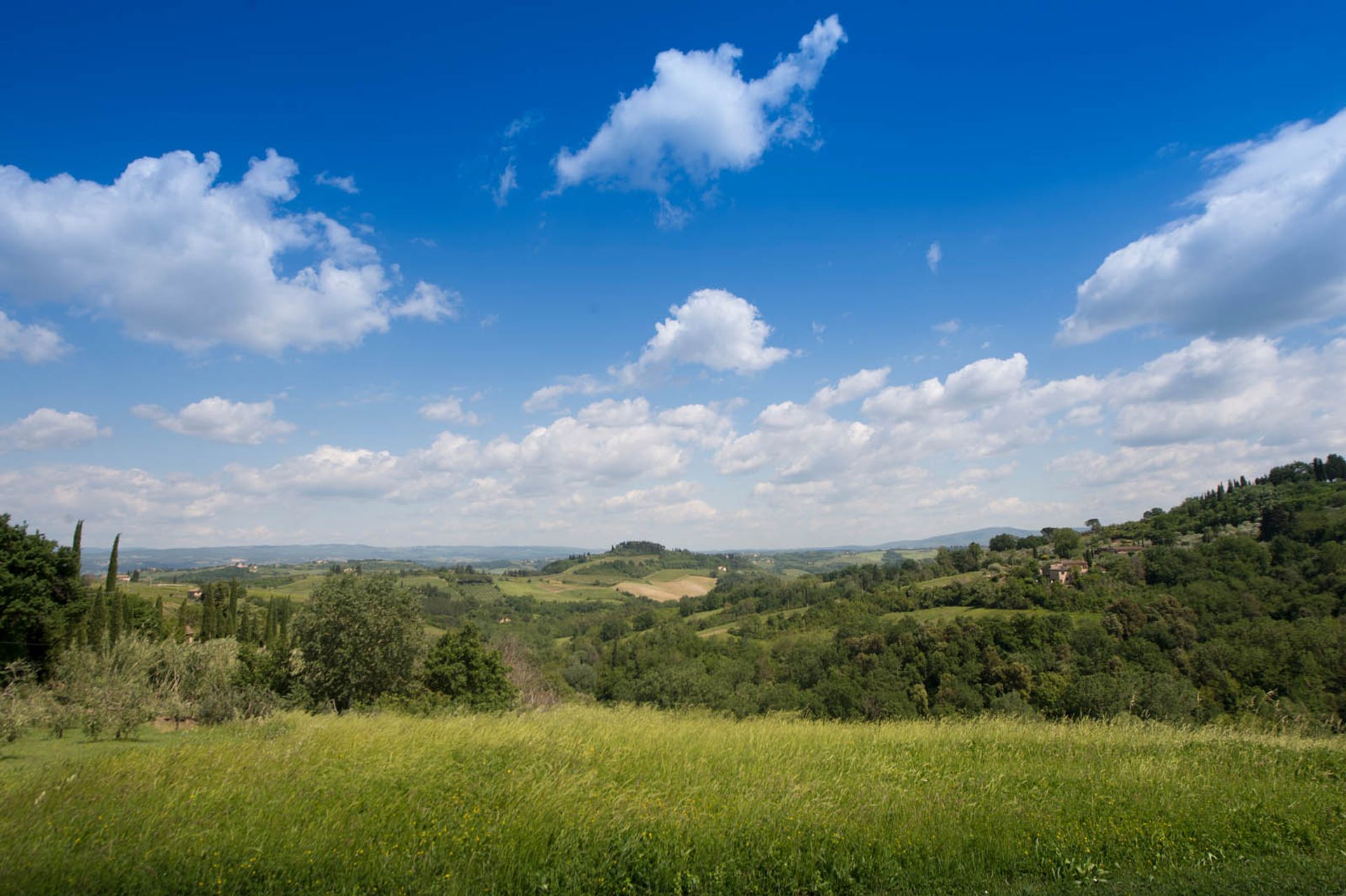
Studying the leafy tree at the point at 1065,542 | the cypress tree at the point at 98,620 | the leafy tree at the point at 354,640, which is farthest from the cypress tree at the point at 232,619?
the leafy tree at the point at 1065,542

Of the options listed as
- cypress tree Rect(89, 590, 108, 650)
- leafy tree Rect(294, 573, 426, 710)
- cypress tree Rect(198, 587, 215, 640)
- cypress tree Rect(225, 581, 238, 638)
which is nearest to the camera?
leafy tree Rect(294, 573, 426, 710)

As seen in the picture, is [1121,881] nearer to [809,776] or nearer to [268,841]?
[809,776]

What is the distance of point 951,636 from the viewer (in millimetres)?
66938

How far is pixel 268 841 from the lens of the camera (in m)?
5.23

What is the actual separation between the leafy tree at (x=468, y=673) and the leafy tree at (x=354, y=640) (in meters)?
2.57

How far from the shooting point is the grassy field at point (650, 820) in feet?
16.3

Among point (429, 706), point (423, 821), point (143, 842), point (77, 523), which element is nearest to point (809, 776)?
point (423, 821)

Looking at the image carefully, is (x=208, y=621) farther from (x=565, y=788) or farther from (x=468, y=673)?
(x=565, y=788)

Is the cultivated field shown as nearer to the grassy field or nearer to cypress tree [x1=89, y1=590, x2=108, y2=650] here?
cypress tree [x1=89, y1=590, x2=108, y2=650]

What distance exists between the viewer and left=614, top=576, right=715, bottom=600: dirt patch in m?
175

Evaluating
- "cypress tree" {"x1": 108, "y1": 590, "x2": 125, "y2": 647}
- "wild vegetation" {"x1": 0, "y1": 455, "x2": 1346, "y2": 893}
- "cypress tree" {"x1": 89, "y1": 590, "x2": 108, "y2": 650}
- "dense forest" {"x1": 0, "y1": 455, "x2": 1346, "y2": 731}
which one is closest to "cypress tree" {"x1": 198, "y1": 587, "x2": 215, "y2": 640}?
"dense forest" {"x1": 0, "y1": 455, "x2": 1346, "y2": 731}

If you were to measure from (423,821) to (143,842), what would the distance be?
7.64 feet

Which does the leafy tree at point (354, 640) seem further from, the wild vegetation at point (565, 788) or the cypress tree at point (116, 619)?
the cypress tree at point (116, 619)

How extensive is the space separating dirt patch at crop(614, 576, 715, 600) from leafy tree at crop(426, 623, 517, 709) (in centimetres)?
14165
